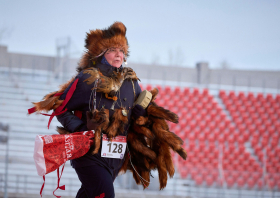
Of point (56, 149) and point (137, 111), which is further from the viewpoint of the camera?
point (137, 111)

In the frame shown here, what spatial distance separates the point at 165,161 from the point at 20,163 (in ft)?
16.2

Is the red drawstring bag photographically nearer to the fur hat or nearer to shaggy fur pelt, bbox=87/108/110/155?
shaggy fur pelt, bbox=87/108/110/155

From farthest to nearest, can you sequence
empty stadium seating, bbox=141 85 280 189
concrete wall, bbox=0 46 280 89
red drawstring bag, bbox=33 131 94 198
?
concrete wall, bbox=0 46 280 89, empty stadium seating, bbox=141 85 280 189, red drawstring bag, bbox=33 131 94 198

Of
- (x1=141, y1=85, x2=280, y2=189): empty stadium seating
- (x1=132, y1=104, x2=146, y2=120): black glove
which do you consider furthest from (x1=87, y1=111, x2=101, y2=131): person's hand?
(x1=141, y1=85, x2=280, y2=189): empty stadium seating

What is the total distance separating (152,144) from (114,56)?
671mm

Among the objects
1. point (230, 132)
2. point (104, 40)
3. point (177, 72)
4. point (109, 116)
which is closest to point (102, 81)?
point (109, 116)

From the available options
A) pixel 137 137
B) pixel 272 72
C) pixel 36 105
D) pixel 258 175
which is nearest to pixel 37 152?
pixel 36 105

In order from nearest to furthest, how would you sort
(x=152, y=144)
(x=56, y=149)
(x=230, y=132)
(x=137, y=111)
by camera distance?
(x=56, y=149)
(x=137, y=111)
(x=152, y=144)
(x=230, y=132)

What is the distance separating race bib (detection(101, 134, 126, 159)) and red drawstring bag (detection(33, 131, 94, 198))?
3.8 inches

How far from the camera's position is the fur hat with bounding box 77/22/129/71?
7.06 ft

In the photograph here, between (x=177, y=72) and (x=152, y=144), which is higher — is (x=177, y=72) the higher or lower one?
the higher one

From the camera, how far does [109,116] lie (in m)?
2.00

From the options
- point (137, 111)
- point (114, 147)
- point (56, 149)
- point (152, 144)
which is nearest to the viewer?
point (56, 149)

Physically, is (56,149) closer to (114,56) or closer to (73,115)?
(73,115)
